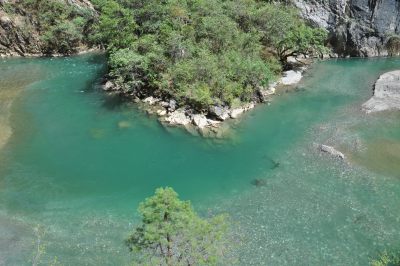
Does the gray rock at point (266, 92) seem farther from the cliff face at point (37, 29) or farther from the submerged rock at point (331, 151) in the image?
the cliff face at point (37, 29)

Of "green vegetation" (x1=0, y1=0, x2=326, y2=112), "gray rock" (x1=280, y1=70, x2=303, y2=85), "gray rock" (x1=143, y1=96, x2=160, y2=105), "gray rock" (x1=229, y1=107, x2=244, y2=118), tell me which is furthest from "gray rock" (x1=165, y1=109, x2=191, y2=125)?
"gray rock" (x1=280, y1=70, x2=303, y2=85)

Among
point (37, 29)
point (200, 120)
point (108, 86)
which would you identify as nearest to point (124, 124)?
point (200, 120)

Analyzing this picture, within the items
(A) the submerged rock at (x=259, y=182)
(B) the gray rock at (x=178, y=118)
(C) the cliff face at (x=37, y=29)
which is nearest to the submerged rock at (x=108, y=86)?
(B) the gray rock at (x=178, y=118)

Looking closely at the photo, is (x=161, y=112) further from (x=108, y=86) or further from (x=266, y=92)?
(x=266, y=92)

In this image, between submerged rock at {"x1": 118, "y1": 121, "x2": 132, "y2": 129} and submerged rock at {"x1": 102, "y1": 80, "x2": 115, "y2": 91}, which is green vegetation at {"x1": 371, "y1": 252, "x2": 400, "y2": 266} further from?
submerged rock at {"x1": 102, "y1": 80, "x2": 115, "y2": 91}

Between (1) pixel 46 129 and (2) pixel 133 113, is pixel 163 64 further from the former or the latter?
(1) pixel 46 129

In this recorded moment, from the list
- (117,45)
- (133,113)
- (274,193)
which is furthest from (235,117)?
(117,45)

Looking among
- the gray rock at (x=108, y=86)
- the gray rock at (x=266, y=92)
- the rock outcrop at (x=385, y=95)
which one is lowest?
the rock outcrop at (x=385, y=95)
